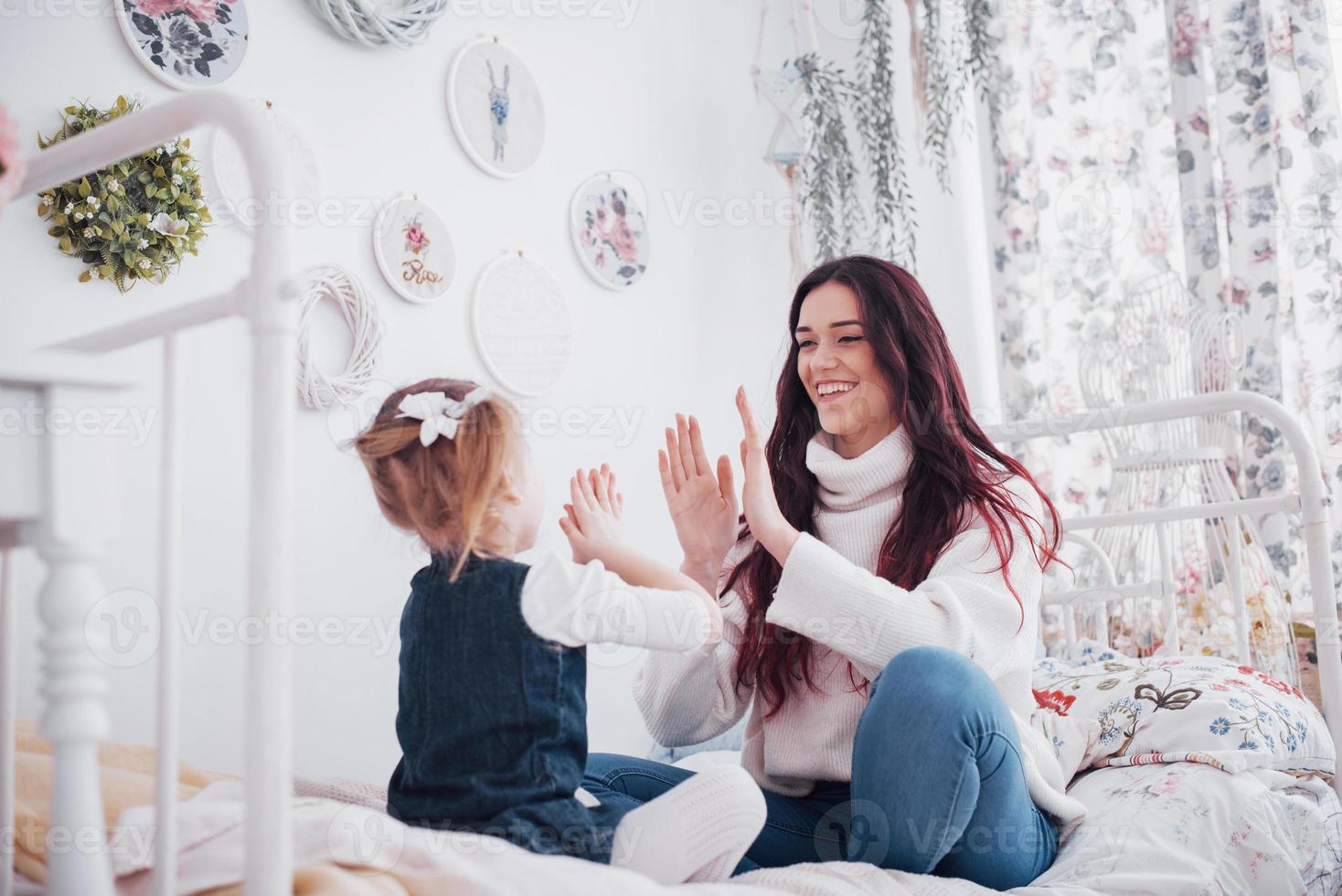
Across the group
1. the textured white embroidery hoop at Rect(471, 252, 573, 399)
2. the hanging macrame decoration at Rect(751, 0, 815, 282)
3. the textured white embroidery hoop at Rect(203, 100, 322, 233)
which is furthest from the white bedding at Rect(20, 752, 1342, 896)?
the hanging macrame decoration at Rect(751, 0, 815, 282)

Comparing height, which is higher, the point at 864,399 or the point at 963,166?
the point at 963,166

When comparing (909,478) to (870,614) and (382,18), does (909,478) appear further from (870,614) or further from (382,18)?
(382,18)

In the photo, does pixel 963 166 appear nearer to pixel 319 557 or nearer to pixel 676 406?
pixel 676 406

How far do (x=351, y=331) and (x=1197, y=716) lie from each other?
4.74 feet

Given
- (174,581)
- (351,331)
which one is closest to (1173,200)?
(351,331)

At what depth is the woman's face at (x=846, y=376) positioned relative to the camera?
1589mm

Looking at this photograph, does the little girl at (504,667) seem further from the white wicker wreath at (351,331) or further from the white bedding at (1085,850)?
the white wicker wreath at (351,331)

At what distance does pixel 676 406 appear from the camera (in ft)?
8.68

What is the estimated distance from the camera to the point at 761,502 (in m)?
1.39

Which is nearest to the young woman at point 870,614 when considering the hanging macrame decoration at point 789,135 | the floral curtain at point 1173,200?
the hanging macrame decoration at point 789,135

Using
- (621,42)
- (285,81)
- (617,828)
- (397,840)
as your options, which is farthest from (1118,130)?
(397,840)

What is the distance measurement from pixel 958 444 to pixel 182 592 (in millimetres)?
1129

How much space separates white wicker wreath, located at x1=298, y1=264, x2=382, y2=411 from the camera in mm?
1785

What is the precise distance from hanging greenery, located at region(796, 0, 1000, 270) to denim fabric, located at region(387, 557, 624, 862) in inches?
70.9
